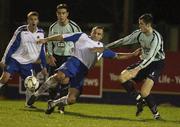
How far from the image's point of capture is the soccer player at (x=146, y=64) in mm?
15109

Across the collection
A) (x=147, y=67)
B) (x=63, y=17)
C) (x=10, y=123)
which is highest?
(x=63, y=17)

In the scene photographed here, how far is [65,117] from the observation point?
15.0 m

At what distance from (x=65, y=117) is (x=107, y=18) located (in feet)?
57.9

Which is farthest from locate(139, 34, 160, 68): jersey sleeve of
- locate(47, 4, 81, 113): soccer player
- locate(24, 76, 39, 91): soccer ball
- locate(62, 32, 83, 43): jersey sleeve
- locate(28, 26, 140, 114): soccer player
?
locate(24, 76, 39, 91): soccer ball

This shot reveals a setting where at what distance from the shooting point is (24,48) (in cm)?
1670

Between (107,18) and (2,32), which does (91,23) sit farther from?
(2,32)

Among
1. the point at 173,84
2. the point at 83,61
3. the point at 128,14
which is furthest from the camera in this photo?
Result: the point at 128,14

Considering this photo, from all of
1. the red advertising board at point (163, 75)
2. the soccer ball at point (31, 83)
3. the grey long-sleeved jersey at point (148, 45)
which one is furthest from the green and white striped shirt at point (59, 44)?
the red advertising board at point (163, 75)

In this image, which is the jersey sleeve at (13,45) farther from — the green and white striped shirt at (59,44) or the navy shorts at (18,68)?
the green and white striped shirt at (59,44)

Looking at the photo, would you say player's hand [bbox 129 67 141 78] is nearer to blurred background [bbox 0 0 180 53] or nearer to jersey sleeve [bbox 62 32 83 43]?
jersey sleeve [bbox 62 32 83 43]

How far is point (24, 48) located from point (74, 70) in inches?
104

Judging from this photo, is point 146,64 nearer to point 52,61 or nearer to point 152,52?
point 152,52

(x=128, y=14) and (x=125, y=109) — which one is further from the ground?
(x=128, y=14)

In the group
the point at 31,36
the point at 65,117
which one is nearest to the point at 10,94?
the point at 31,36
